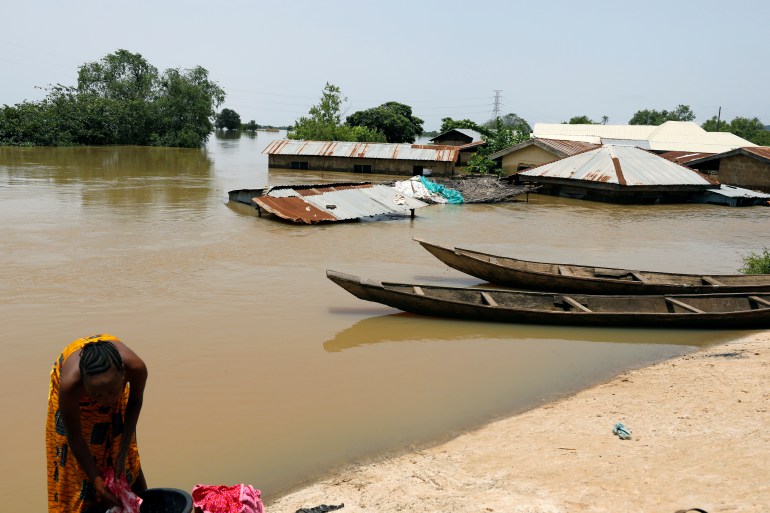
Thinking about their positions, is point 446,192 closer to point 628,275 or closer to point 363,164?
point 363,164

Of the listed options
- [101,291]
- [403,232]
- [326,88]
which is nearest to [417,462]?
[101,291]

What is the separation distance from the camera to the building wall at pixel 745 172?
28.0 m

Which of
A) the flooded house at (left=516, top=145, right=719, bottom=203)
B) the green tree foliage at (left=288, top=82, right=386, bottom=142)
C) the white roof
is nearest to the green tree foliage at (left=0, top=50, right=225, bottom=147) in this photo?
the green tree foliage at (left=288, top=82, right=386, bottom=142)

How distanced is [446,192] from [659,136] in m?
23.8

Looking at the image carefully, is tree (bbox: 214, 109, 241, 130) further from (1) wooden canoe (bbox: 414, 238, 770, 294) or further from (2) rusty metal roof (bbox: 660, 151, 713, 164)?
(1) wooden canoe (bbox: 414, 238, 770, 294)

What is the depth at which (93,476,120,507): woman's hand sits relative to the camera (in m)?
2.77

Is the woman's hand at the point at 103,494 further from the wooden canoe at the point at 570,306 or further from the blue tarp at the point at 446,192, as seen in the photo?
the blue tarp at the point at 446,192

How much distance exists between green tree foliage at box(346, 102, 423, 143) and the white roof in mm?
14526

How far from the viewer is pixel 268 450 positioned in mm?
5430

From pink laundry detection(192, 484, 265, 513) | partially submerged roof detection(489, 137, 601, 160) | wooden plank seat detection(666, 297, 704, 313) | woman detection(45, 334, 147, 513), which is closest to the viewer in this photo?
woman detection(45, 334, 147, 513)

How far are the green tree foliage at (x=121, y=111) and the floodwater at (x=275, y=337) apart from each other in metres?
34.9

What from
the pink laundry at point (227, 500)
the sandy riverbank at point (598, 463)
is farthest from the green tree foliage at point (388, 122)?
the pink laundry at point (227, 500)

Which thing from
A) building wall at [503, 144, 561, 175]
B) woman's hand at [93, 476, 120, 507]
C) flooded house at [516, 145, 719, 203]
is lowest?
woman's hand at [93, 476, 120, 507]

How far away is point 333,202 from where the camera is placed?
61.1ft
